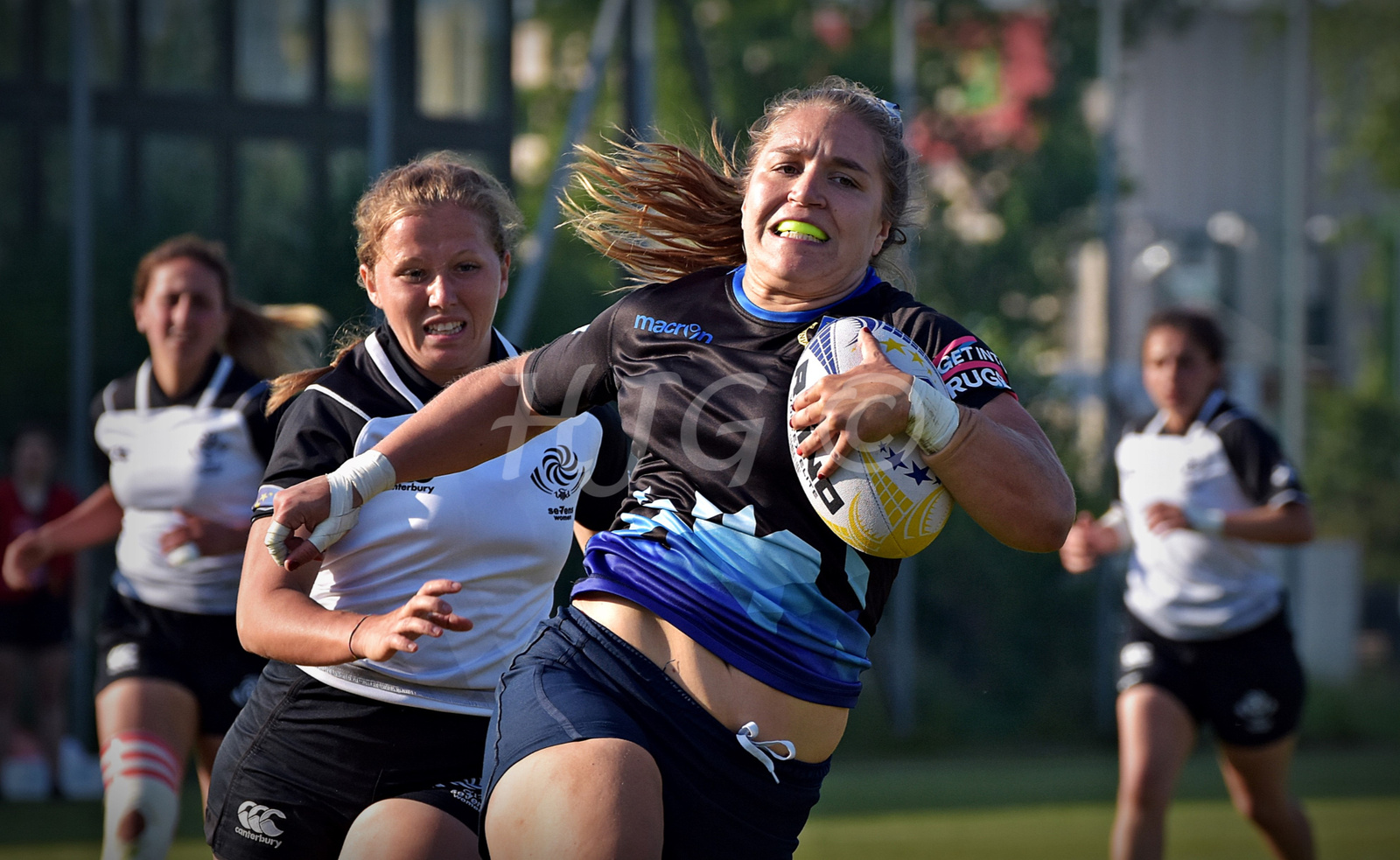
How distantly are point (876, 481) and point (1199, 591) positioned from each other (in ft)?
13.7

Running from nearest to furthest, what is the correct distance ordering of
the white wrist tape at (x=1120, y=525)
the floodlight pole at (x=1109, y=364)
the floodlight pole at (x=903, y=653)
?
the white wrist tape at (x=1120, y=525) < the floodlight pole at (x=903, y=653) < the floodlight pole at (x=1109, y=364)

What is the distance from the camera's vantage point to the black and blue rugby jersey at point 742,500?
2588mm

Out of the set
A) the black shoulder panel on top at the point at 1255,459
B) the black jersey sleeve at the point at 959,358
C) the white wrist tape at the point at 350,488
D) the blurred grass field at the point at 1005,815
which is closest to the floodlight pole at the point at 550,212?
the blurred grass field at the point at 1005,815

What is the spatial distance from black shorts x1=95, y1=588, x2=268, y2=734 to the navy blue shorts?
254cm

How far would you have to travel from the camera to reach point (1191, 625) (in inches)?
244

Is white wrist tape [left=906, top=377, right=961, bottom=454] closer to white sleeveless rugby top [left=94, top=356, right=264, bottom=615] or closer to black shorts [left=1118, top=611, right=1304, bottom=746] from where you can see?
white sleeveless rugby top [left=94, top=356, right=264, bottom=615]

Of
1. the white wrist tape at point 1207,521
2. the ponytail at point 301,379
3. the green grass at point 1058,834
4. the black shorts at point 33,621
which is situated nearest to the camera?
the ponytail at point 301,379

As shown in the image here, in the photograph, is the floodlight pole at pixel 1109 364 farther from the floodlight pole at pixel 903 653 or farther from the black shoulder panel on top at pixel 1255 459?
the black shoulder panel on top at pixel 1255 459

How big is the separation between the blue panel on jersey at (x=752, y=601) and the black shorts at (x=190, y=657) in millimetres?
2706

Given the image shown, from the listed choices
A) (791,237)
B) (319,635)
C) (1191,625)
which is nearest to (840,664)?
(791,237)

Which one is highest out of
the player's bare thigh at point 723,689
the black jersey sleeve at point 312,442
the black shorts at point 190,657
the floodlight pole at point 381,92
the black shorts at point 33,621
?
the floodlight pole at point 381,92

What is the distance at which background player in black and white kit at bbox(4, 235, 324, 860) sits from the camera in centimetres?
475

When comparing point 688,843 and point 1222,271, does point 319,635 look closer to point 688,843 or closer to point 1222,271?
point 688,843

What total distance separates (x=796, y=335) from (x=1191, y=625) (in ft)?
13.2
